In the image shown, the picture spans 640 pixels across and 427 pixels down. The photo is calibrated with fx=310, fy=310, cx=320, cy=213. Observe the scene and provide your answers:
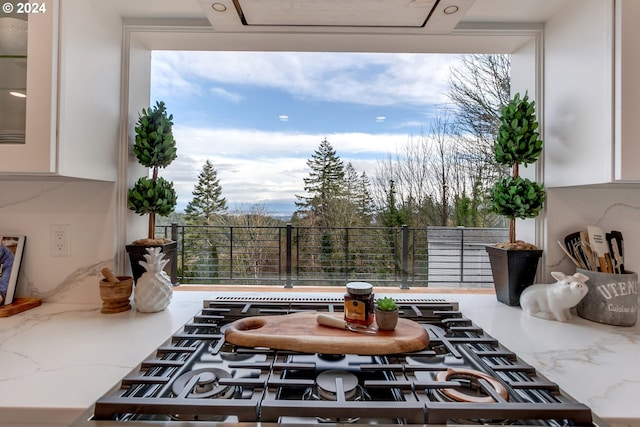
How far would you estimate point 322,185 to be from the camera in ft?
5.51

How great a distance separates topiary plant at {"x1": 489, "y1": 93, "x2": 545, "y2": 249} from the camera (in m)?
1.24

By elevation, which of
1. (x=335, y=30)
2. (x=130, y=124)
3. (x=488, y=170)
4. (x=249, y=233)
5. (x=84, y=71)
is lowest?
(x=249, y=233)

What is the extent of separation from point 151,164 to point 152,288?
1.71ft

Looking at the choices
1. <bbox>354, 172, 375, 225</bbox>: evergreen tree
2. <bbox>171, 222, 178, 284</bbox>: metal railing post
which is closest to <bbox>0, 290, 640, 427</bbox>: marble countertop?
<bbox>171, 222, 178, 284</bbox>: metal railing post

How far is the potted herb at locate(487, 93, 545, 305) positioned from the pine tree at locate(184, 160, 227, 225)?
134 centimetres

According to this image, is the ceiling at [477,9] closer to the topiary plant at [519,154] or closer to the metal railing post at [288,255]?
the topiary plant at [519,154]

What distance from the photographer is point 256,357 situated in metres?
0.86

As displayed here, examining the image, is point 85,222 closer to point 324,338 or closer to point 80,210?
point 80,210

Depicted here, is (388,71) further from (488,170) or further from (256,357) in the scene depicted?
(256,357)

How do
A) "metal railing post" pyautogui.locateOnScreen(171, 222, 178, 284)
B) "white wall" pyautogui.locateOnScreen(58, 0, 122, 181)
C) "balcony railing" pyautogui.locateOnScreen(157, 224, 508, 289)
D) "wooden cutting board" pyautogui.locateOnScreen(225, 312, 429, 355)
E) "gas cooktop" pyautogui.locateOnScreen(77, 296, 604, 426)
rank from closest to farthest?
"gas cooktop" pyautogui.locateOnScreen(77, 296, 604, 426) → "wooden cutting board" pyautogui.locateOnScreen(225, 312, 429, 355) → "white wall" pyautogui.locateOnScreen(58, 0, 122, 181) → "metal railing post" pyautogui.locateOnScreen(171, 222, 178, 284) → "balcony railing" pyautogui.locateOnScreen(157, 224, 508, 289)

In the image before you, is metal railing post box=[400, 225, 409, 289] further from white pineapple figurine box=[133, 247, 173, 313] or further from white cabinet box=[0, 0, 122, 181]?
white cabinet box=[0, 0, 122, 181]

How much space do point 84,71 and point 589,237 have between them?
1.99m

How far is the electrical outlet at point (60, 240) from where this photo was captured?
1287 millimetres

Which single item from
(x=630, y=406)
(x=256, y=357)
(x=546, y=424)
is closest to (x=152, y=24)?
(x=256, y=357)
